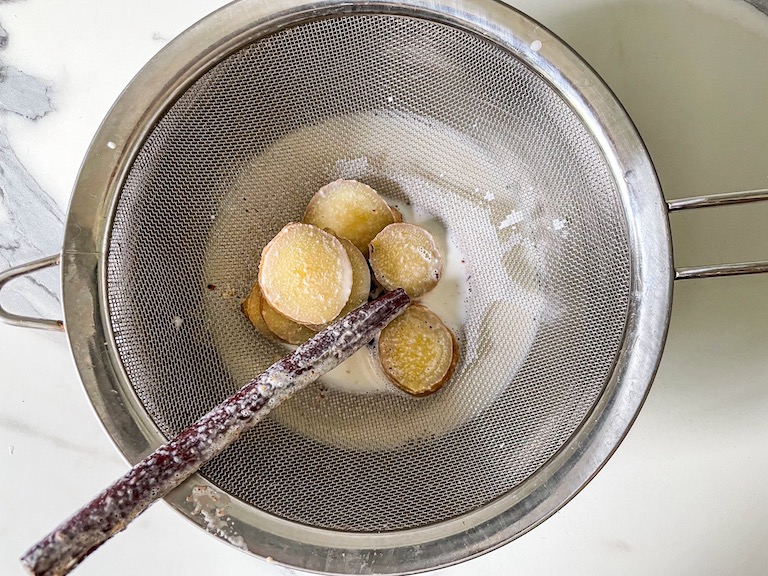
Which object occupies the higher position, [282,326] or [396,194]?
[396,194]

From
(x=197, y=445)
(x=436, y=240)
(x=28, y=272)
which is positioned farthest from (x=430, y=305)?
(x=28, y=272)

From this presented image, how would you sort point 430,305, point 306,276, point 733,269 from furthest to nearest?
1. point 430,305
2. point 306,276
3. point 733,269

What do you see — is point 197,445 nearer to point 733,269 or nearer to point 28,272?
point 28,272

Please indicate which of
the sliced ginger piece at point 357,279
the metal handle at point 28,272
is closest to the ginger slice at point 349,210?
the sliced ginger piece at point 357,279

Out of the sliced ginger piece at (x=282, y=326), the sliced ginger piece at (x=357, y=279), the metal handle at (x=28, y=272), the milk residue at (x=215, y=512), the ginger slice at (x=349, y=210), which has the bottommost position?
the milk residue at (x=215, y=512)

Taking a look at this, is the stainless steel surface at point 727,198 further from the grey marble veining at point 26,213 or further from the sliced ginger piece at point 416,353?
the grey marble veining at point 26,213

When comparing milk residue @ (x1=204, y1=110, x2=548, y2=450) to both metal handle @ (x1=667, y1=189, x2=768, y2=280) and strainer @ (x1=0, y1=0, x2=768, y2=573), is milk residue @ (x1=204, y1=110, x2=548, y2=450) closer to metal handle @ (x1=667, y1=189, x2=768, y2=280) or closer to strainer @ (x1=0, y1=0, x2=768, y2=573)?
strainer @ (x1=0, y1=0, x2=768, y2=573)
